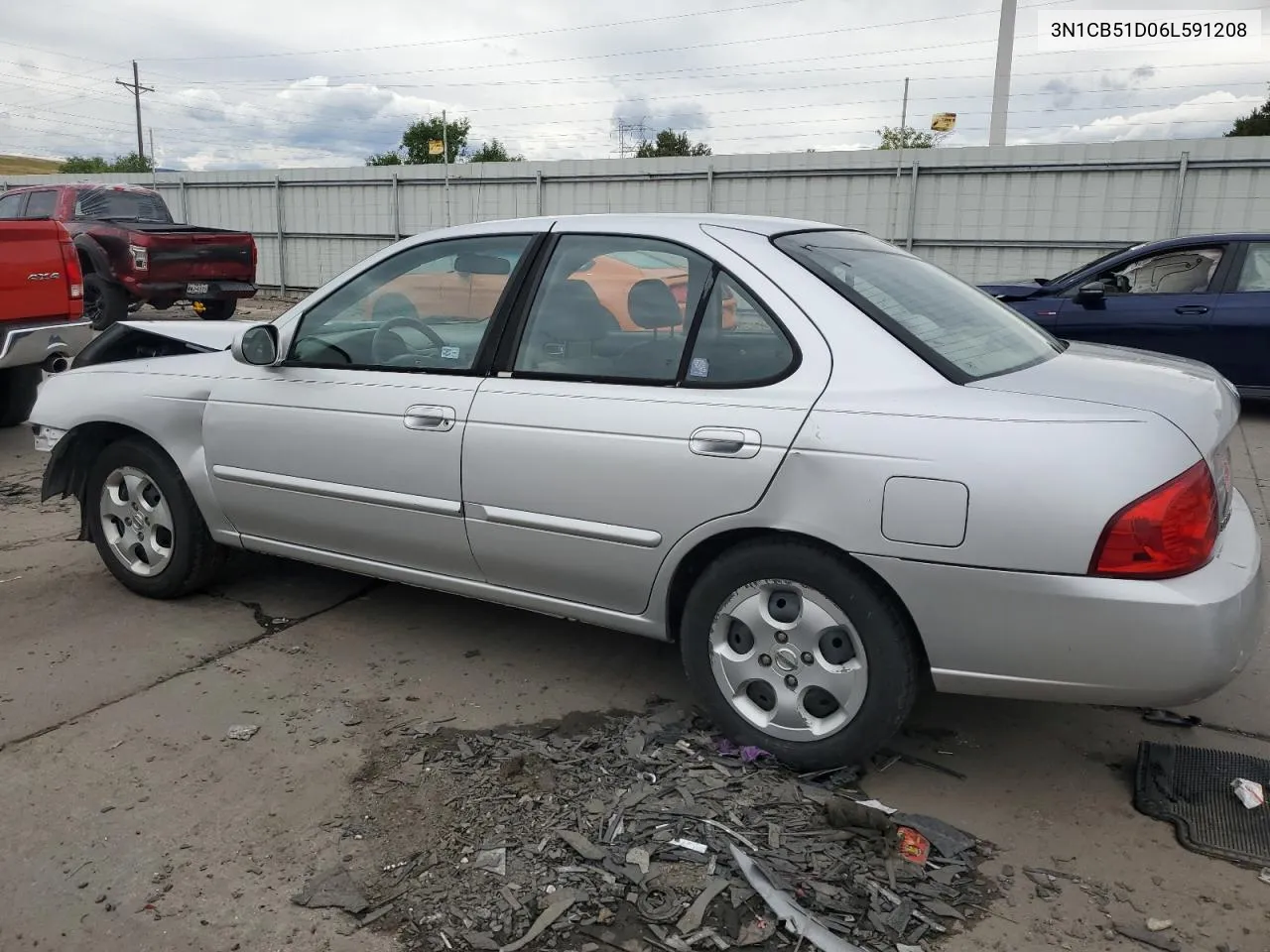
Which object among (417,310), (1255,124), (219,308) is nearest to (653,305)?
(417,310)

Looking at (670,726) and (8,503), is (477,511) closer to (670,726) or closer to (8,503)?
(670,726)

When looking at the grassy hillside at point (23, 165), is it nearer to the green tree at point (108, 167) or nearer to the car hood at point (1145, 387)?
the green tree at point (108, 167)

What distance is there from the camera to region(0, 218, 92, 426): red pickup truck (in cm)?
685

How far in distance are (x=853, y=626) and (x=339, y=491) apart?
2000mm

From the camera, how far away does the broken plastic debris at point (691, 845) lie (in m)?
2.59

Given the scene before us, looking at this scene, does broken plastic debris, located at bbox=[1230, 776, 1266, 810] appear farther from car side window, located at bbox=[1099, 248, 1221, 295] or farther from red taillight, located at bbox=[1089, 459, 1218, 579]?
car side window, located at bbox=[1099, 248, 1221, 295]

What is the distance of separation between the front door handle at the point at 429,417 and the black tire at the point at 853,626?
1055mm

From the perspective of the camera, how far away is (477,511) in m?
3.39

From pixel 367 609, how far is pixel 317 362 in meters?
1.18

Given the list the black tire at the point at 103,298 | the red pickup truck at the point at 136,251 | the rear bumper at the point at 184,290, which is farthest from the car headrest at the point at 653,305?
the black tire at the point at 103,298

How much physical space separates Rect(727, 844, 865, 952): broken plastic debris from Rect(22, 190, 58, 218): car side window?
13.6 metres

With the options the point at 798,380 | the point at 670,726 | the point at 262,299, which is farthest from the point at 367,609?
the point at 262,299

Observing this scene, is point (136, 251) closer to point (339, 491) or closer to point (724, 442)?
point (339, 491)

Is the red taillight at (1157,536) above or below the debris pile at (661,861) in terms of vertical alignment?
above
